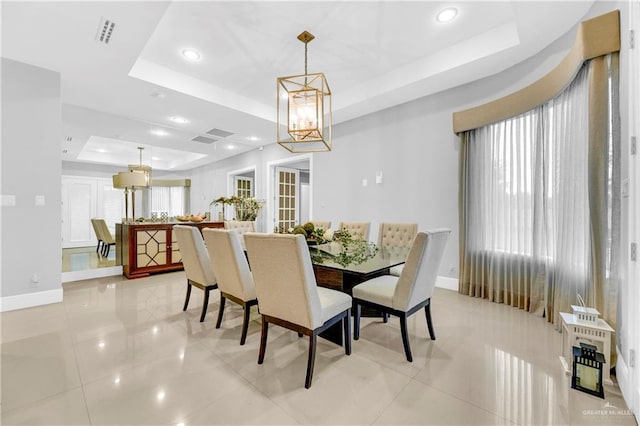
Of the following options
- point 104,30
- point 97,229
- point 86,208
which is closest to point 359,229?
point 104,30

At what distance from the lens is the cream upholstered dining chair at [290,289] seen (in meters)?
1.66

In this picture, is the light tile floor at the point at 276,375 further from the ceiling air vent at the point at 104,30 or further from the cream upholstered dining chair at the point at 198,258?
the ceiling air vent at the point at 104,30

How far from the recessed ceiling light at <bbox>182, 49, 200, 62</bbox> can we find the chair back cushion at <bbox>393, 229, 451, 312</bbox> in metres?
3.25

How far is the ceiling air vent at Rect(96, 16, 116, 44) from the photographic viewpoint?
95.5 inches

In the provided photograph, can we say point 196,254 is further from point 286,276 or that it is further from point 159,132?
point 159,132

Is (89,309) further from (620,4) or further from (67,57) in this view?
(620,4)

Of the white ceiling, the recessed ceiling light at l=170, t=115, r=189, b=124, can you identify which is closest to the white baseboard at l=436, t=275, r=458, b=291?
the white ceiling

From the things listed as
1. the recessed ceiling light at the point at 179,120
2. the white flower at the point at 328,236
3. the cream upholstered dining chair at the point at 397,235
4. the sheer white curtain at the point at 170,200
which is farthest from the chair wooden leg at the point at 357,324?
the sheer white curtain at the point at 170,200

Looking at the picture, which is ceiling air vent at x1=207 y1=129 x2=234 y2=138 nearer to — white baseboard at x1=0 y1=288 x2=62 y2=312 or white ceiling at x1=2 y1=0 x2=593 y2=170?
white ceiling at x1=2 y1=0 x2=593 y2=170

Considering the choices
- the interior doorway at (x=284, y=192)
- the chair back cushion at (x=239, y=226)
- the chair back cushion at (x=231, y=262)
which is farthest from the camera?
the interior doorway at (x=284, y=192)

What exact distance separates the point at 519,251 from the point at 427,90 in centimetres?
237

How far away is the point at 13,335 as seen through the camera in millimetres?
2418

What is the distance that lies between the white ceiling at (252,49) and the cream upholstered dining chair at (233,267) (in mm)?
1969

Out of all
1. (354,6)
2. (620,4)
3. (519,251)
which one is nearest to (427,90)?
(354,6)
